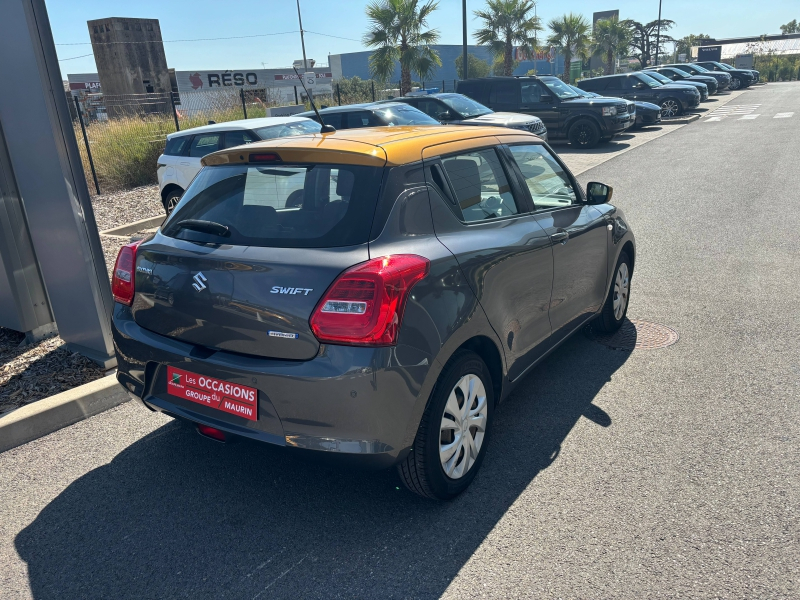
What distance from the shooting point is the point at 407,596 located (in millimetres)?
2654

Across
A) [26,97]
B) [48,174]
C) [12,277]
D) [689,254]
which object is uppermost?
[26,97]

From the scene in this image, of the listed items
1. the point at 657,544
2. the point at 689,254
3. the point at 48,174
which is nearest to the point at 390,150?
the point at 657,544

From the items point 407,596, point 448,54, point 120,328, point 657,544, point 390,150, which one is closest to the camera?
point 407,596

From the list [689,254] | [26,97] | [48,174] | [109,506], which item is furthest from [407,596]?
[689,254]

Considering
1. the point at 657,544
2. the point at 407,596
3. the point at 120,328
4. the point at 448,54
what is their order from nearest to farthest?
1. the point at 407,596
2. the point at 657,544
3. the point at 120,328
4. the point at 448,54

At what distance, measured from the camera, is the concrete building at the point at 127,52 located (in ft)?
117

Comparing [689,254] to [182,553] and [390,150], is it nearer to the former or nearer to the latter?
[390,150]

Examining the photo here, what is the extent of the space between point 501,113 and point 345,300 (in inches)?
560

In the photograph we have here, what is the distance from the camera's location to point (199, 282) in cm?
301

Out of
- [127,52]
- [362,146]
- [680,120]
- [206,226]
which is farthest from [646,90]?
[127,52]

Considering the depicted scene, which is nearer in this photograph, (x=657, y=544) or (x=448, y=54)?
(x=657, y=544)

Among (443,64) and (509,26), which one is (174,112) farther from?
(443,64)

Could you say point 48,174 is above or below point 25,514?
above

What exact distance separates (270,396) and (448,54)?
83.9 meters
